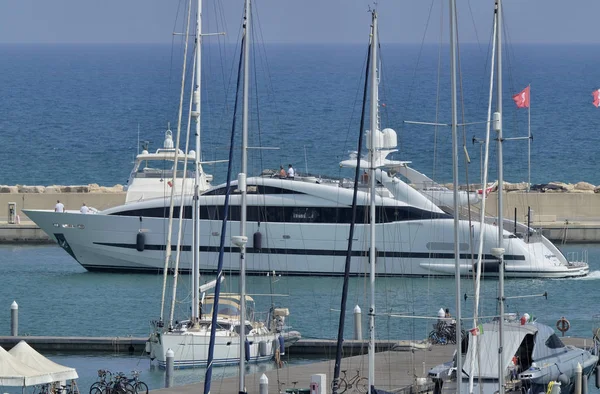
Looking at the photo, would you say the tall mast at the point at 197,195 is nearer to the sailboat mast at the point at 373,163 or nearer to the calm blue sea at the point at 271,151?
the calm blue sea at the point at 271,151

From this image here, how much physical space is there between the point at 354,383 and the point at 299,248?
20.8 meters

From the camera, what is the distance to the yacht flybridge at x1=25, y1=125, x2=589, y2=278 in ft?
168

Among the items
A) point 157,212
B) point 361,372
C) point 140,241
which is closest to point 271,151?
point 140,241

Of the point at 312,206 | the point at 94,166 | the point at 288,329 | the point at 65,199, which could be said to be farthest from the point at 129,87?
the point at 288,329

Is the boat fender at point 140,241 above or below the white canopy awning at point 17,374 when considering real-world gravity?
above

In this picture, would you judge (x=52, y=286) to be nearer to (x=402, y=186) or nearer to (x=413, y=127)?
(x=402, y=186)

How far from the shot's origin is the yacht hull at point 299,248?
51500 mm

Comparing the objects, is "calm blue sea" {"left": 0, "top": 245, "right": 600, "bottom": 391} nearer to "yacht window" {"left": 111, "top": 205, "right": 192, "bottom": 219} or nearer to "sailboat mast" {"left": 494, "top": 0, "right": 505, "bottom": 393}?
"yacht window" {"left": 111, "top": 205, "right": 192, "bottom": 219}

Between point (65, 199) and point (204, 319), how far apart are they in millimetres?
25571

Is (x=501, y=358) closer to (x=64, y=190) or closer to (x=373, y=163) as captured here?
(x=373, y=163)

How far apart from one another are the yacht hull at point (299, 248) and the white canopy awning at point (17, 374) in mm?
21669

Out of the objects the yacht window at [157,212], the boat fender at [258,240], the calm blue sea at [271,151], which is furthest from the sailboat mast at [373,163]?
the yacht window at [157,212]

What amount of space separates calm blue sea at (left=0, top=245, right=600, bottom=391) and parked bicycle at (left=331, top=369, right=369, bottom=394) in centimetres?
494

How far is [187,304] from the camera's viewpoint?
42.8 metres
